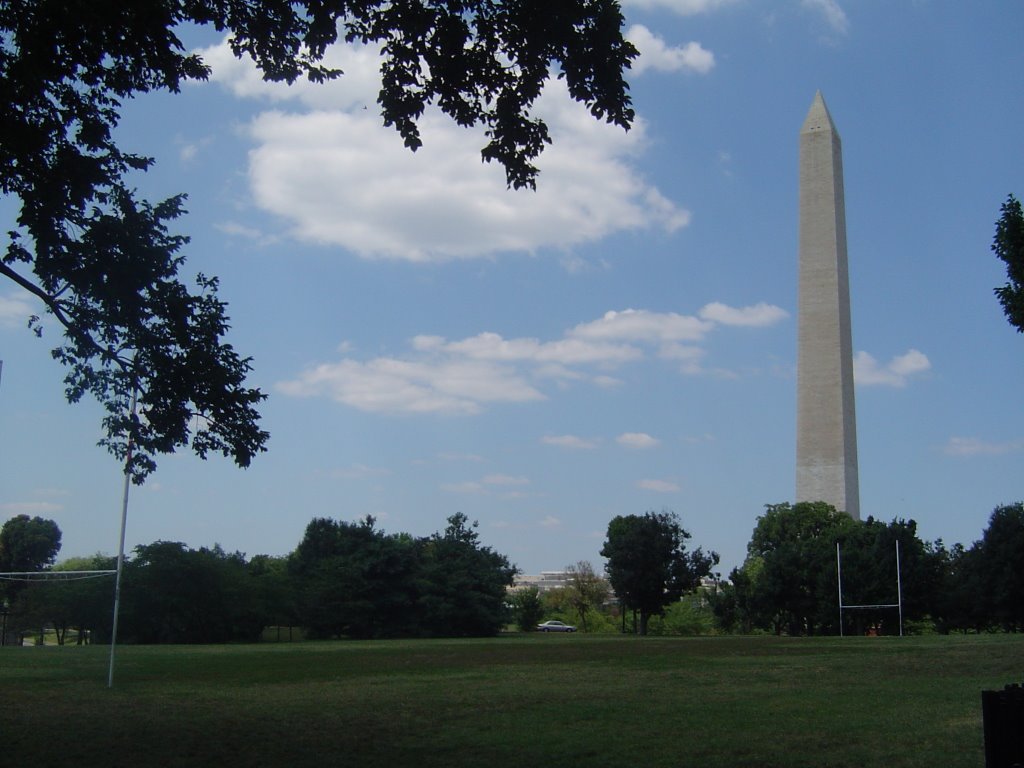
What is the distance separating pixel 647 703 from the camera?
688 inches

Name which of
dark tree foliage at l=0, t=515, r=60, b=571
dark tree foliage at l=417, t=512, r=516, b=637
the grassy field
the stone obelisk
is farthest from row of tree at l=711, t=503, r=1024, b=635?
dark tree foliage at l=0, t=515, r=60, b=571

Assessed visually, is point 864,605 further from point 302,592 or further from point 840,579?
point 302,592

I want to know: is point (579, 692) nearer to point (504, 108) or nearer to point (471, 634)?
point (504, 108)

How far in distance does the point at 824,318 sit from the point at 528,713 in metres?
53.2

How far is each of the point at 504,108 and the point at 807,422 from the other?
186 feet

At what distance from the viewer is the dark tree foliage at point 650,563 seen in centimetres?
7212

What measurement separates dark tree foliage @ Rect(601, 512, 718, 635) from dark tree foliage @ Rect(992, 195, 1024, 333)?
5733cm

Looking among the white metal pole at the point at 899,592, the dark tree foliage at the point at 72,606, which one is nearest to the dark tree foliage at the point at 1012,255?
the white metal pole at the point at 899,592

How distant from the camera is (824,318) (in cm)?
6544

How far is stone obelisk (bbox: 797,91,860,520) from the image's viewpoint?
2557 inches

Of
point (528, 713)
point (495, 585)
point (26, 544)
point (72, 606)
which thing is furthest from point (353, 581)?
point (528, 713)

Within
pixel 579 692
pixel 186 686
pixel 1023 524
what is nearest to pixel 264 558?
pixel 1023 524

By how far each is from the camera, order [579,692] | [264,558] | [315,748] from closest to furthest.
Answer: [315,748] < [579,692] < [264,558]

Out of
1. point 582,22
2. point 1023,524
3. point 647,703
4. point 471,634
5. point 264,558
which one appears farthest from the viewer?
point 264,558
